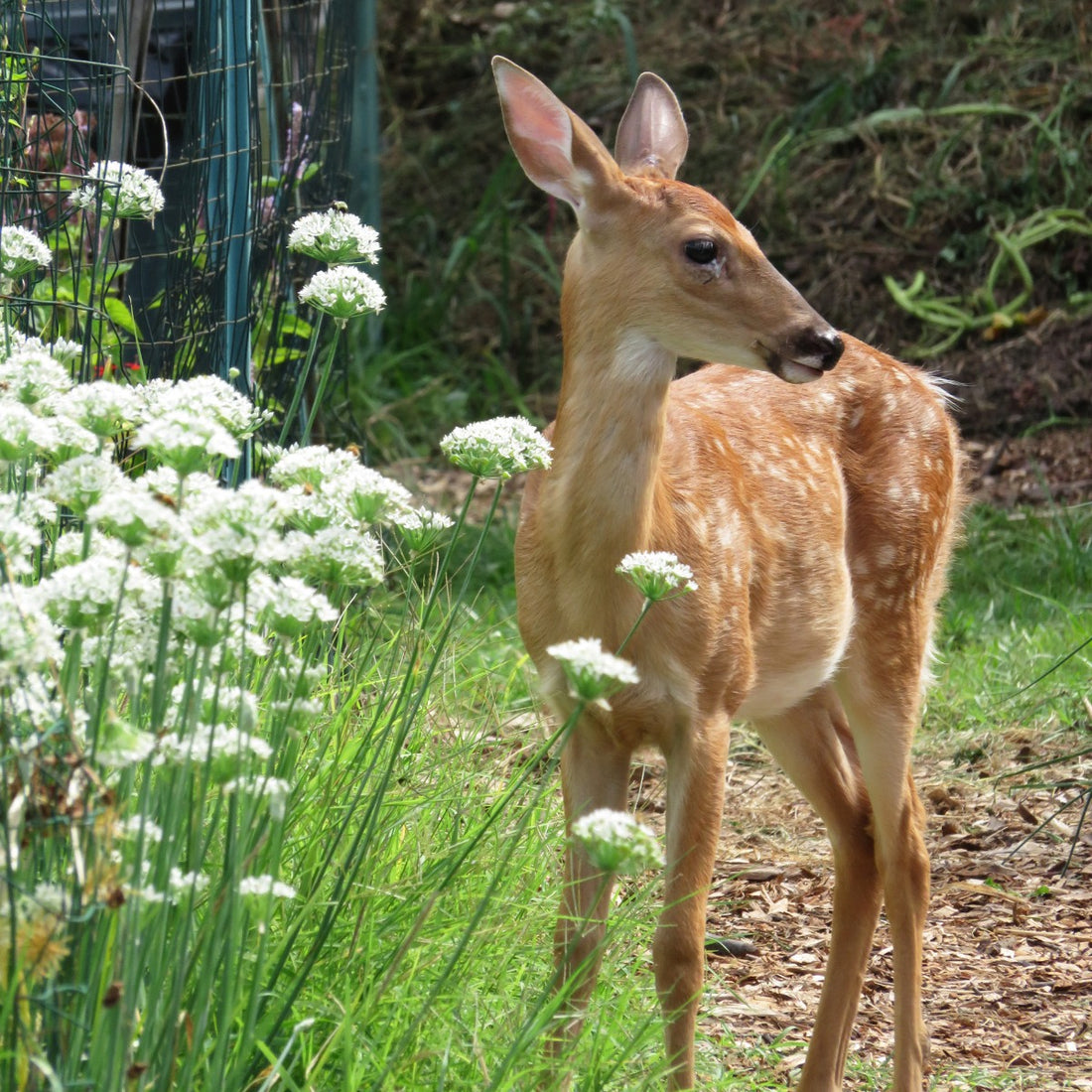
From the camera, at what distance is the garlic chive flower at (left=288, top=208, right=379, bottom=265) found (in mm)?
2559

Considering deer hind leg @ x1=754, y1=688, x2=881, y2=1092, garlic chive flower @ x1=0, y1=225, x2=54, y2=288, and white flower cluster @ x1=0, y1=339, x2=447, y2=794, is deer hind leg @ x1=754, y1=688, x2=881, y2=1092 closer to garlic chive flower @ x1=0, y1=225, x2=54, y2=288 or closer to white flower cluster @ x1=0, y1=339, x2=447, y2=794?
white flower cluster @ x1=0, y1=339, x2=447, y2=794

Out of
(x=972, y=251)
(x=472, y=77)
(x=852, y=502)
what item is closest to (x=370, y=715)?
(x=852, y=502)

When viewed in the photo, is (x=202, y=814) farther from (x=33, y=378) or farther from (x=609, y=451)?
(x=609, y=451)

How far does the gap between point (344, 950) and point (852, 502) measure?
1950 millimetres

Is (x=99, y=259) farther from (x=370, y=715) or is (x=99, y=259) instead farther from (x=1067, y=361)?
(x=1067, y=361)

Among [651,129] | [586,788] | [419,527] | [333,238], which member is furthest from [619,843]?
[651,129]

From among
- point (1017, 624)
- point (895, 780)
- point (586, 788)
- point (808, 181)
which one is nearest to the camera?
point (586, 788)

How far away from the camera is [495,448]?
7.57 feet

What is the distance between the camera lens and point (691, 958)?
3234 mm

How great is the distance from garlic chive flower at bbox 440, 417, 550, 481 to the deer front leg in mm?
1166

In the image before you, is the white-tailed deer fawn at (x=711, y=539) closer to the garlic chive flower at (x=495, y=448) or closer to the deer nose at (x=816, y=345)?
the deer nose at (x=816, y=345)

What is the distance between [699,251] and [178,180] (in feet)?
7.05

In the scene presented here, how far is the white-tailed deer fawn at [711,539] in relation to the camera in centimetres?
332

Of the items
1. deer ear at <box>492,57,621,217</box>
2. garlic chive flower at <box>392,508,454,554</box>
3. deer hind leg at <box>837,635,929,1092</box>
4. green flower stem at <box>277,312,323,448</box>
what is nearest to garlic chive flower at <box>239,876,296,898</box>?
garlic chive flower at <box>392,508,454,554</box>
